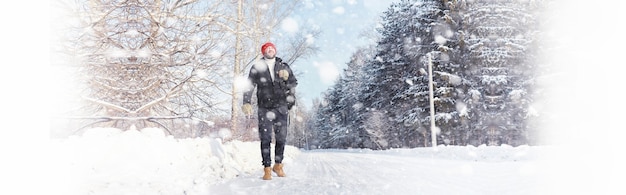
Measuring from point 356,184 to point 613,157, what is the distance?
7.31 ft

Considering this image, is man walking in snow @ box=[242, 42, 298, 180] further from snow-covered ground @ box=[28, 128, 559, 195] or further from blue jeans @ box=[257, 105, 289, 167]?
snow-covered ground @ box=[28, 128, 559, 195]

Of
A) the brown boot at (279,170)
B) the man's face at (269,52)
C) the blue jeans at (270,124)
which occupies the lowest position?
the brown boot at (279,170)

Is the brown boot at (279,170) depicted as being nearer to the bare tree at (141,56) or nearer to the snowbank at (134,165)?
the snowbank at (134,165)

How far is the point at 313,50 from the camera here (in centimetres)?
1962

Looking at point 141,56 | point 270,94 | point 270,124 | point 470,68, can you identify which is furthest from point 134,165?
point 470,68

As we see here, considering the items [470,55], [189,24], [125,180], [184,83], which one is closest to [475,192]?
[125,180]

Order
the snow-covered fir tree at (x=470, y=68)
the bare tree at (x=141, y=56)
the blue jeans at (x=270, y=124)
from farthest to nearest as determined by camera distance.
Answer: the snow-covered fir tree at (x=470, y=68) < the bare tree at (x=141, y=56) < the blue jeans at (x=270, y=124)

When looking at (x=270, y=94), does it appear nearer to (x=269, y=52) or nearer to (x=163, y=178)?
(x=269, y=52)

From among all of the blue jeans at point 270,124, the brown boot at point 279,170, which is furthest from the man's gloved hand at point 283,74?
the brown boot at point 279,170

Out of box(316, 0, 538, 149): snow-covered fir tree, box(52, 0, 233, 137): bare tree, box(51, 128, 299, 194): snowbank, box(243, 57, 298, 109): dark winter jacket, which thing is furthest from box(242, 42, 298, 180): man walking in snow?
box(316, 0, 538, 149): snow-covered fir tree

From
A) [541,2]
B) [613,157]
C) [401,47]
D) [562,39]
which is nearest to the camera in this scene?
[613,157]

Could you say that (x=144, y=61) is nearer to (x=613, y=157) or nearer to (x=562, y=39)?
(x=613, y=157)

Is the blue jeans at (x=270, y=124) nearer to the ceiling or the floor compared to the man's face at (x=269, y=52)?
nearer to the floor

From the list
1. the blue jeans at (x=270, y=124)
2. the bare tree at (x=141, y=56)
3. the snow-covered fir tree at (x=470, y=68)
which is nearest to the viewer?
the blue jeans at (x=270, y=124)
